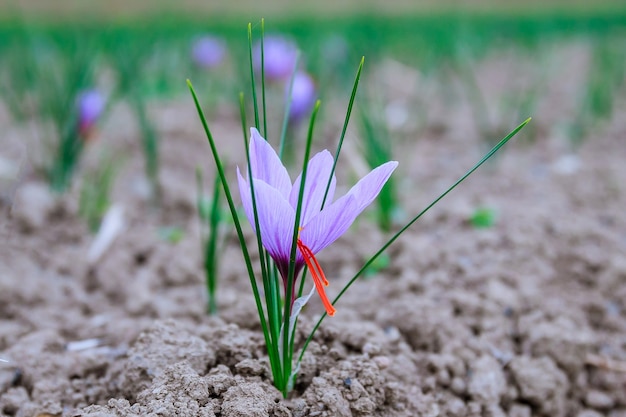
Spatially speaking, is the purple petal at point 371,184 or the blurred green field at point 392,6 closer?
the purple petal at point 371,184

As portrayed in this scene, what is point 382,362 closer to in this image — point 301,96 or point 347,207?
point 347,207

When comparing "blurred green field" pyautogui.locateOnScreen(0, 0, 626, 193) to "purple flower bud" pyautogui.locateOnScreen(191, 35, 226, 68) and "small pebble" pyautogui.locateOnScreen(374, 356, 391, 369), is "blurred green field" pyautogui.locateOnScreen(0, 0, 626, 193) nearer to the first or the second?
"purple flower bud" pyautogui.locateOnScreen(191, 35, 226, 68)

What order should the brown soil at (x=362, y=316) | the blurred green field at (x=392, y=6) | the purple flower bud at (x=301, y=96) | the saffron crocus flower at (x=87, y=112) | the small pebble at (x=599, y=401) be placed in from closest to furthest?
1. the brown soil at (x=362, y=316)
2. the small pebble at (x=599, y=401)
3. the saffron crocus flower at (x=87, y=112)
4. the purple flower bud at (x=301, y=96)
5. the blurred green field at (x=392, y=6)

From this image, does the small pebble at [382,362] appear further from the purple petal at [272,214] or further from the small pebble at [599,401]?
the small pebble at [599,401]

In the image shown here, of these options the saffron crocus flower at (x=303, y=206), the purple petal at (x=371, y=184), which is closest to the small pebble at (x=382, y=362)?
the saffron crocus flower at (x=303, y=206)

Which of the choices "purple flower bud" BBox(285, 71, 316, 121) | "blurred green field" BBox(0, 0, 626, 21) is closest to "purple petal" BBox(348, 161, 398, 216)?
"purple flower bud" BBox(285, 71, 316, 121)

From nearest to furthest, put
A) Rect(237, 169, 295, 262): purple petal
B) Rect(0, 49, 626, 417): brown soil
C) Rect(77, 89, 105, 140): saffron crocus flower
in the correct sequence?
Rect(237, 169, 295, 262): purple petal < Rect(0, 49, 626, 417): brown soil < Rect(77, 89, 105, 140): saffron crocus flower

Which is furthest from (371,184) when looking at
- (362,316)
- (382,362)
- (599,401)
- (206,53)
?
(206,53)

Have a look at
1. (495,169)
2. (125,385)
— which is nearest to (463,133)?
(495,169)
